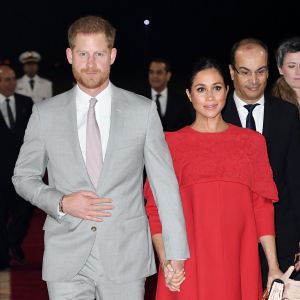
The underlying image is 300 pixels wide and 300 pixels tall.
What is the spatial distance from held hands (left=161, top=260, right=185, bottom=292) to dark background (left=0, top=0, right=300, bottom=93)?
47.8ft

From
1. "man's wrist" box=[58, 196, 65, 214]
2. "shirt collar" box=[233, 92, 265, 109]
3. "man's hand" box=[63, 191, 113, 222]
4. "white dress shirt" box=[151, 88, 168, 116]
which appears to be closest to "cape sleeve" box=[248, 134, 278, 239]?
"shirt collar" box=[233, 92, 265, 109]

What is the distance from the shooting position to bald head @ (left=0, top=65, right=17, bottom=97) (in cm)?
863

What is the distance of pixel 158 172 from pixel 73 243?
0.44 m

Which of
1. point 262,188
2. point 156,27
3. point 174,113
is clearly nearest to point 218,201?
point 262,188

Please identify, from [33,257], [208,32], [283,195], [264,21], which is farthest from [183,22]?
[283,195]

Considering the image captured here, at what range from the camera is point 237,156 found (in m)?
3.68

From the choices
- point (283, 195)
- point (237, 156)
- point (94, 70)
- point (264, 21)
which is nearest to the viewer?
point (94, 70)

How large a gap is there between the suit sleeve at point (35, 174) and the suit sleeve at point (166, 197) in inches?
15.0

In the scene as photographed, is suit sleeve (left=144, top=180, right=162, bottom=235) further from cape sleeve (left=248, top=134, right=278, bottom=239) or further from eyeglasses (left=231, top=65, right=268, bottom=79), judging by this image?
eyeglasses (left=231, top=65, right=268, bottom=79)

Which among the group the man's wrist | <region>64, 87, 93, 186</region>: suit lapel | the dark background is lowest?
the man's wrist

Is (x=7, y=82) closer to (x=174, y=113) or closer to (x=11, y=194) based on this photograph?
(x=11, y=194)

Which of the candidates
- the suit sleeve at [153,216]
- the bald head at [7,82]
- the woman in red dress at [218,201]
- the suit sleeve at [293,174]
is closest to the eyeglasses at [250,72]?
the suit sleeve at [293,174]

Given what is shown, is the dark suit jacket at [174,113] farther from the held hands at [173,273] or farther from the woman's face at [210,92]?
the held hands at [173,273]

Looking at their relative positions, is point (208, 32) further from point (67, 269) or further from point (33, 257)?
point (67, 269)
